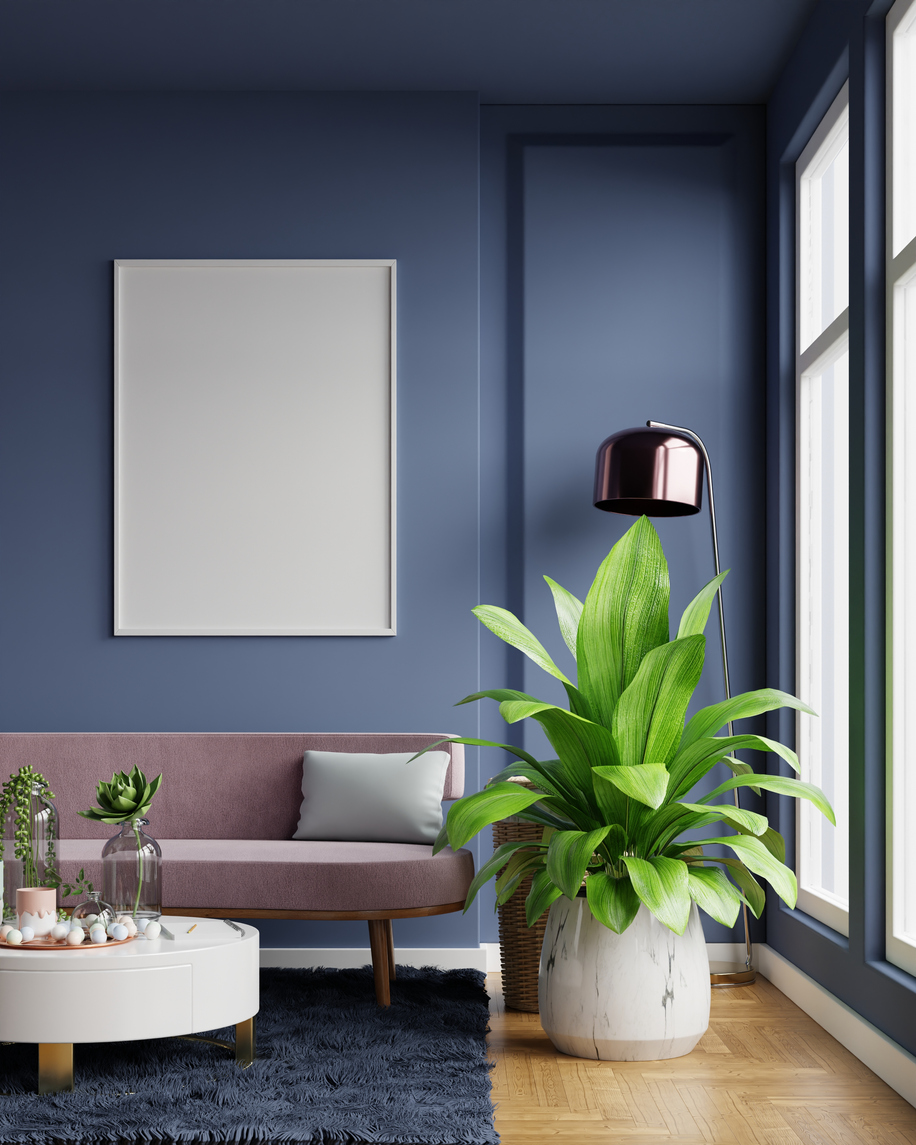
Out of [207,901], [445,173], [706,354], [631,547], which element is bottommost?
[207,901]

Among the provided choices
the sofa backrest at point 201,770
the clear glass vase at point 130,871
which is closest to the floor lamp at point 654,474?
the sofa backrest at point 201,770

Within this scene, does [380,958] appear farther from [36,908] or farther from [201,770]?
[36,908]

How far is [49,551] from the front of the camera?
154 inches

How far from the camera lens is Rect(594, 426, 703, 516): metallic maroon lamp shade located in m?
3.47

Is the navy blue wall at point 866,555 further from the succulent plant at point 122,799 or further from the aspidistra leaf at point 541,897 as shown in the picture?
the succulent plant at point 122,799

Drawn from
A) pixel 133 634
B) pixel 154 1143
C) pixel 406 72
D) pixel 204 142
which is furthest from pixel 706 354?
pixel 154 1143

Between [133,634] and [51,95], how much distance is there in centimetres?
199

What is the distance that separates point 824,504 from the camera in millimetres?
A: 3602

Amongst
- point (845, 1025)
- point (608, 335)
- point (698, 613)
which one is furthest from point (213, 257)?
point (845, 1025)

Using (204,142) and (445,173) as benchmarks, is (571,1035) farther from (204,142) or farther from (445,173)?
(204,142)

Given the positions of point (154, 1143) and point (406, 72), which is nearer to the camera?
point (154, 1143)

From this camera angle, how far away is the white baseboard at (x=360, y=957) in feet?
12.3

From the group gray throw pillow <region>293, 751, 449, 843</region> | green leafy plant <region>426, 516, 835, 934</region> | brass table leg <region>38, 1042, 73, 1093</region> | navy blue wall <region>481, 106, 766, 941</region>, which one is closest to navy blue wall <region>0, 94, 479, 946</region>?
navy blue wall <region>481, 106, 766, 941</region>

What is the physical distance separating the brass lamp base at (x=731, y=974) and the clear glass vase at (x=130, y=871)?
6.20ft
